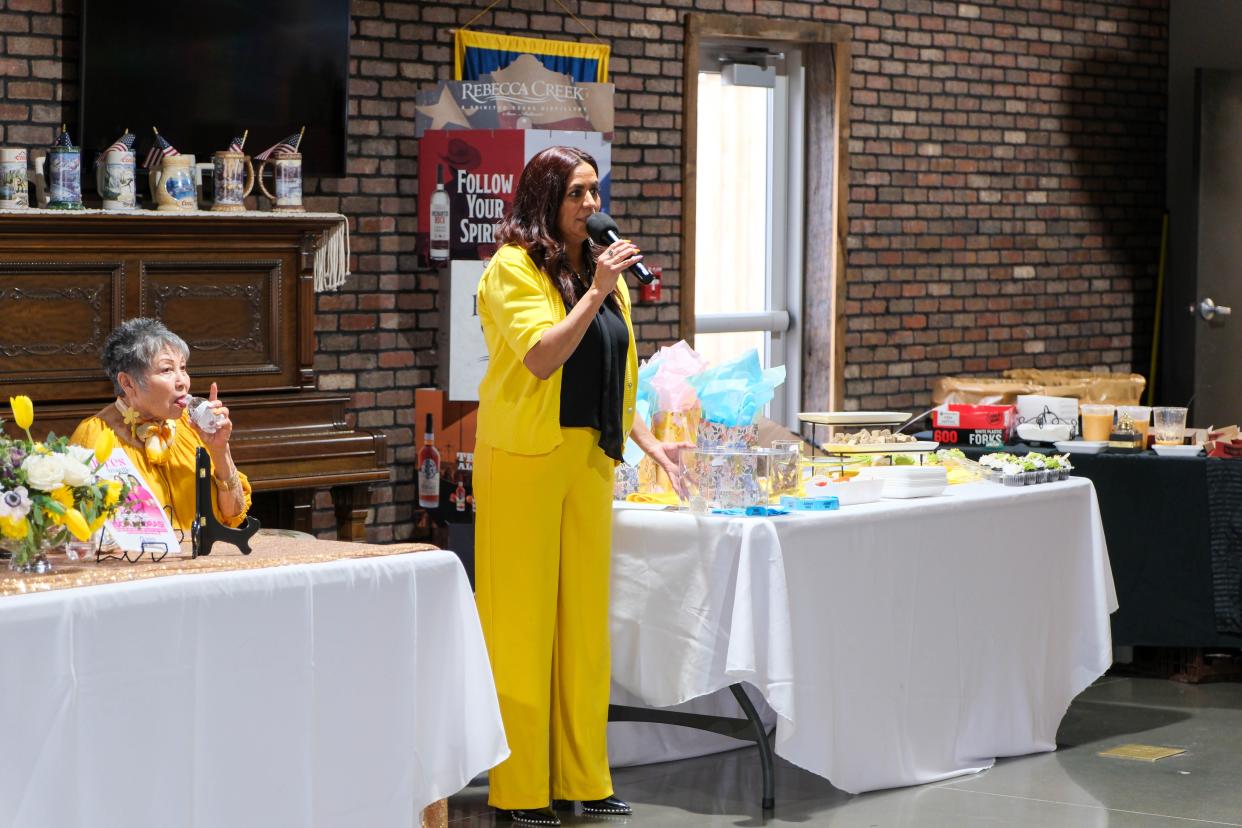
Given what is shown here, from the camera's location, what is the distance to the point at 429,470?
20.3 ft

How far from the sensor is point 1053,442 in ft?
20.1

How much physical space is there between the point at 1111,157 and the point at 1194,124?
73 cm

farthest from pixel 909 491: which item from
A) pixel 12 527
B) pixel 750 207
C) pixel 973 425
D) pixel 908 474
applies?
pixel 750 207

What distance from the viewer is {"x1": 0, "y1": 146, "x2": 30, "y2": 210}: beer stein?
5.01m

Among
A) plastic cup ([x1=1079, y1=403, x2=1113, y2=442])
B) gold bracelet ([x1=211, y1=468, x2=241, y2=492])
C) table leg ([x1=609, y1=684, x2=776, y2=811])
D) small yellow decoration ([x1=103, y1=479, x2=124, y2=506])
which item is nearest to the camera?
small yellow decoration ([x1=103, y1=479, x2=124, y2=506])

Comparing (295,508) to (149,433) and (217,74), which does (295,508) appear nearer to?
(217,74)

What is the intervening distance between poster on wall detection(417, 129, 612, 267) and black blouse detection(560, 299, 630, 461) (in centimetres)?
198

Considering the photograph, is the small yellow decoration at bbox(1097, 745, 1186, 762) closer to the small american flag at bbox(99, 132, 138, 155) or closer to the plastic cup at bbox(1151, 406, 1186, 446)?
the plastic cup at bbox(1151, 406, 1186, 446)

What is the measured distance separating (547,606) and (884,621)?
0.91m

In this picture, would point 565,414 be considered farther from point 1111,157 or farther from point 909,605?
point 1111,157

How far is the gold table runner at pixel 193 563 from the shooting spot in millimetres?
2998

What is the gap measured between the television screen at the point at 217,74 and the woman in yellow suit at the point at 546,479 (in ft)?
5.71

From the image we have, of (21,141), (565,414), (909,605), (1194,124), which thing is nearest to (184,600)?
(565,414)

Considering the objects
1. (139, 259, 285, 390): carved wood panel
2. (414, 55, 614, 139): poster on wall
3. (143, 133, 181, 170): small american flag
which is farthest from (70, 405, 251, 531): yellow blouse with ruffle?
(414, 55, 614, 139): poster on wall
